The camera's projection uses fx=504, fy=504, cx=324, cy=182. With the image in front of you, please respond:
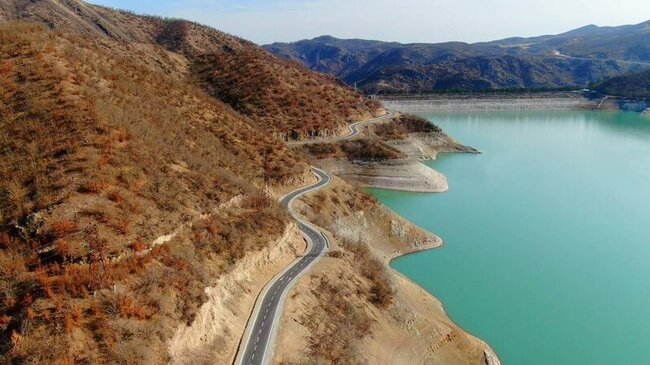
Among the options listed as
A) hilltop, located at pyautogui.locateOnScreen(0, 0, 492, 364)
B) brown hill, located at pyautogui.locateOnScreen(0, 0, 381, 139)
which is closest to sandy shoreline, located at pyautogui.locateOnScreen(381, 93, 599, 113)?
brown hill, located at pyautogui.locateOnScreen(0, 0, 381, 139)

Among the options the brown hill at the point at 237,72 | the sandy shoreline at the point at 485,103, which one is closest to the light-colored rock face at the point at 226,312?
the brown hill at the point at 237,72

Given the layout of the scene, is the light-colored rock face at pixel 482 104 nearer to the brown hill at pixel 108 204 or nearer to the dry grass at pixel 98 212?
the brown hill at pixel 108 204

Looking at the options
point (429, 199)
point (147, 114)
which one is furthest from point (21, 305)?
point (429, 199)

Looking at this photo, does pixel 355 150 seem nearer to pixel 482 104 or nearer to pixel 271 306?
pixel 271 306

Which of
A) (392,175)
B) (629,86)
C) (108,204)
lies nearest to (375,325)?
(108,204)

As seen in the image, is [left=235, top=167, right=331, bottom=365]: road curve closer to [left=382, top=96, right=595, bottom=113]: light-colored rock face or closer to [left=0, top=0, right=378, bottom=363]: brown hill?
[left=0, top=0, right=378, bottom=363]: brown hill

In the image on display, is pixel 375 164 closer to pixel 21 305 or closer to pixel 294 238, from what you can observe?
pixel 294 238
